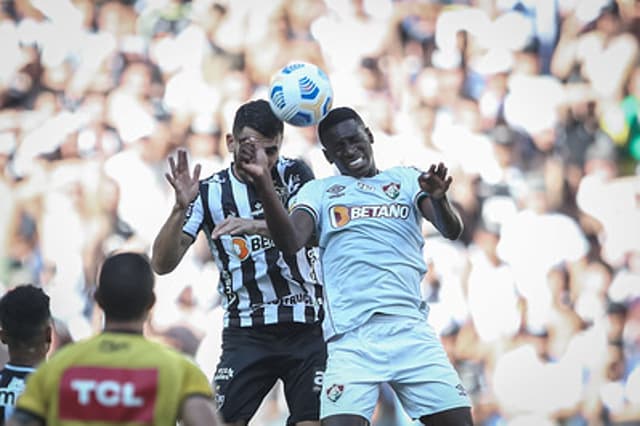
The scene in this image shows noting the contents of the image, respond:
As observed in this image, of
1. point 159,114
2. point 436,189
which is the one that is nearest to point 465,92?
point 159,114

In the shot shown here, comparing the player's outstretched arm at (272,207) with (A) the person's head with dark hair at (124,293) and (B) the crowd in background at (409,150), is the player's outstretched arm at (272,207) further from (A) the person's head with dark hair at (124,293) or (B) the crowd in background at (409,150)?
(B) the crowd in background at (409,150)

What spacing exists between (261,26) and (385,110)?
118cm

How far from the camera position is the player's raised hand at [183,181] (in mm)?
5223

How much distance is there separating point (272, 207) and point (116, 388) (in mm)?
1594

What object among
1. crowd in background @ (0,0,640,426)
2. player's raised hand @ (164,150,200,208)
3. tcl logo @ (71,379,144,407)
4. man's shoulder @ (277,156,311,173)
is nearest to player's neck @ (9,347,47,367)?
player's raised hand @ (164,150,200,208)

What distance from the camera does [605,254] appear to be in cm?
1036

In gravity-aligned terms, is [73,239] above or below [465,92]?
below

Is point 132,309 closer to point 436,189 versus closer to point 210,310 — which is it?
point 436,189

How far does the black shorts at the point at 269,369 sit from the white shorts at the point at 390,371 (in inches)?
17.9

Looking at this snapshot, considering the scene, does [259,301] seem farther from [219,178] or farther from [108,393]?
[108,393]

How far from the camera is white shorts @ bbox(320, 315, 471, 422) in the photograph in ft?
16.7

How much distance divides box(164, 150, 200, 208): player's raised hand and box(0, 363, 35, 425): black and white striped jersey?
3.13ft

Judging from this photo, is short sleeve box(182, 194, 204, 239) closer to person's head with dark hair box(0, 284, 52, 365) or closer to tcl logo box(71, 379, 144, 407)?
person's head with dark hair box(0, 284, 52, 365)

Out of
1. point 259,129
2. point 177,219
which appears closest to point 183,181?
point 177,219
